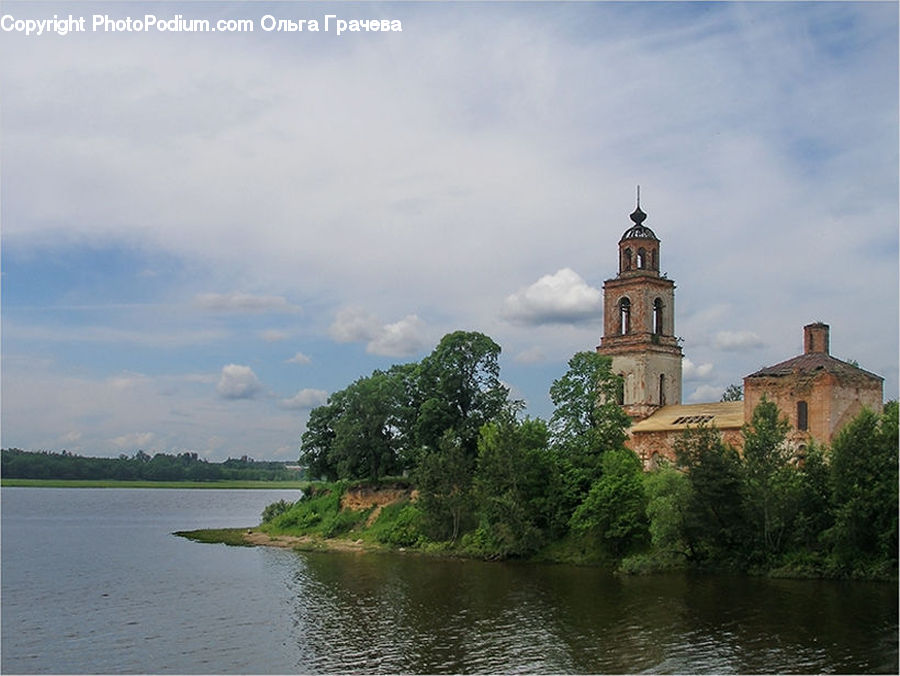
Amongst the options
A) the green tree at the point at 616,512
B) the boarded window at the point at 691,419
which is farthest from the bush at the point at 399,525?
the boarded window at the point at 691,419

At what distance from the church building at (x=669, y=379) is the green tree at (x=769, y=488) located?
633 cm

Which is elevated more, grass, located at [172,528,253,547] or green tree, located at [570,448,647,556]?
green tree, located at [570,448,647,556]

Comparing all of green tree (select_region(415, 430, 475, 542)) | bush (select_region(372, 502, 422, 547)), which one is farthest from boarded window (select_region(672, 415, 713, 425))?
bush (select_region(372, 502, 422, 547))

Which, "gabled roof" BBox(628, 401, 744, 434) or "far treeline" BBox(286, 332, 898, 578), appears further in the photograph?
"gabled roof" BBox(628, 401, 744, 434)

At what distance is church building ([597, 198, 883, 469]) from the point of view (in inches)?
1908

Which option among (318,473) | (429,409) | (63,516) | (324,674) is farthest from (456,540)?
(63,516)

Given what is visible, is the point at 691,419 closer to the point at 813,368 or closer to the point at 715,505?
the point at 813,368

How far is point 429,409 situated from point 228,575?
17.5 metres

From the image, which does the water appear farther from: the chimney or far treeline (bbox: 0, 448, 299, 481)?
far treeline (bbox: 0, 448, 299, 481)

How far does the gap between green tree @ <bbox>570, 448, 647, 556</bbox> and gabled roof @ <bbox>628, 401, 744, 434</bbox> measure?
7.29 metres

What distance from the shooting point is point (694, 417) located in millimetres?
54125

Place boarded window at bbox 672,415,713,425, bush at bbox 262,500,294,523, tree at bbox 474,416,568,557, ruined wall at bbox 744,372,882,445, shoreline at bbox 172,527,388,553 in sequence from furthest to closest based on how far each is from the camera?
bush at bbox 262,500,294,523 → shoreline at bbox 172,527,388,553 → boarded window at bbox 672,415,713,425 → ruined wall at bbox 744,372,882,445 → tree at bbox 474,416,568,557

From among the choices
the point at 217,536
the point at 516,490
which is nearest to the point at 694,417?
the point at 516,490

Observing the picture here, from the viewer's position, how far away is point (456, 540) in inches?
2009
